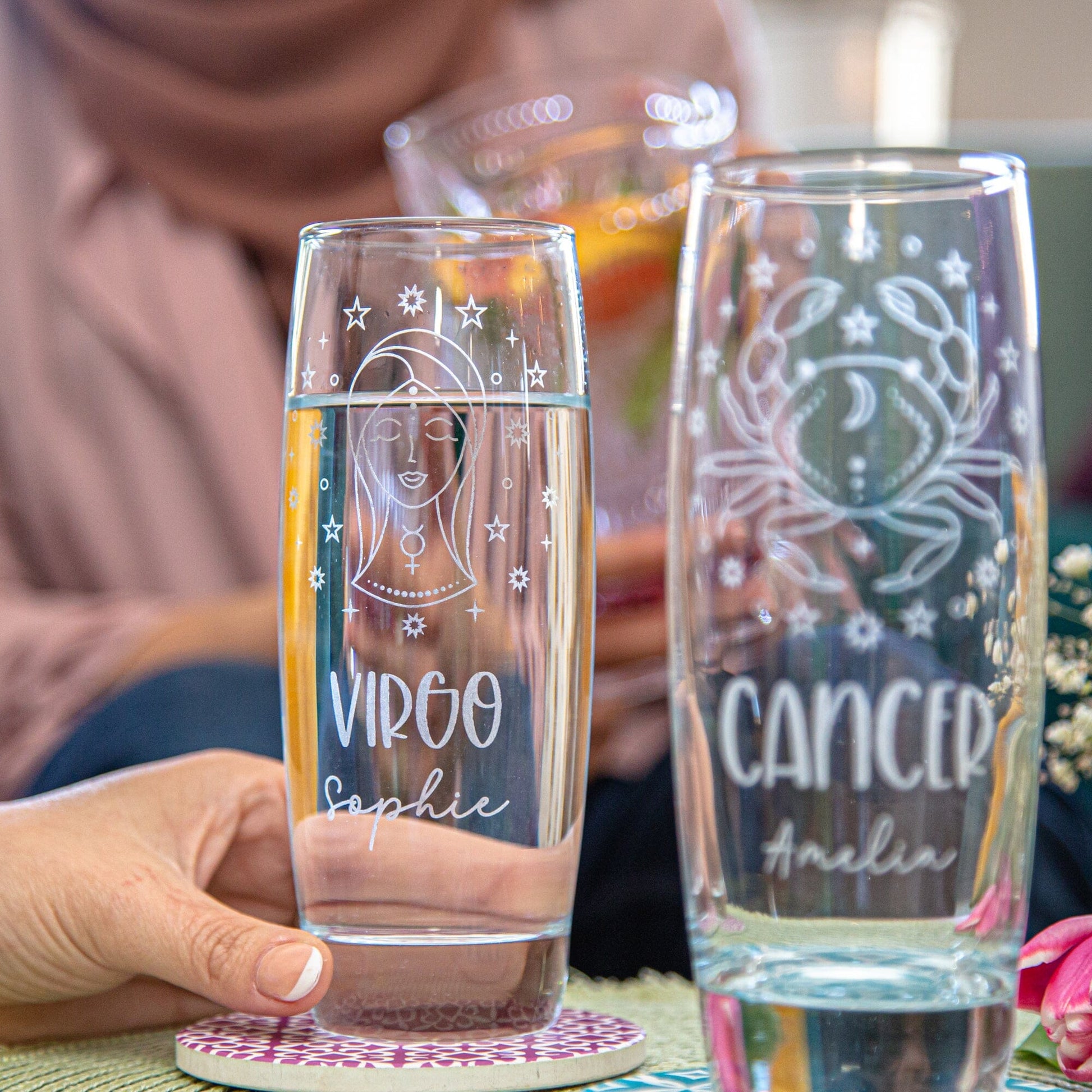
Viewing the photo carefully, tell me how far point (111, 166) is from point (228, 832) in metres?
0.96

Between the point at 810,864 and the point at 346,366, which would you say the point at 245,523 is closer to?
the point at 346,366

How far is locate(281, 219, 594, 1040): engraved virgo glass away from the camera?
1.20 feet

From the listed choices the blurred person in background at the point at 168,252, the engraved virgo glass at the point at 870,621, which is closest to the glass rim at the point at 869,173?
the engraved virgo glass at the point at 870,621

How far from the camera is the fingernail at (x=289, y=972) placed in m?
0.37

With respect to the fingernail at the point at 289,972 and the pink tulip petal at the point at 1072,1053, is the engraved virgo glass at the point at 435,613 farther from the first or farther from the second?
the pink tulip petal at the point at 1072,1053

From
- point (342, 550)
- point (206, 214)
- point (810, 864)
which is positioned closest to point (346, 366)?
point (342, 550)

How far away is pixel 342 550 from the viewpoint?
0.37 meters

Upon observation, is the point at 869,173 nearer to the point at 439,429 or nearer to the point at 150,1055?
the point at 439,429

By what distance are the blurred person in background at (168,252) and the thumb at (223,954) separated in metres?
0.57

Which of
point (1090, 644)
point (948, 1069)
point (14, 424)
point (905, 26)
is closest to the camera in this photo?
point (948, 1069)

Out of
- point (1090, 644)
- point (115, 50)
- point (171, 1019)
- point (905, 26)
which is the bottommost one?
point (171, 1019)

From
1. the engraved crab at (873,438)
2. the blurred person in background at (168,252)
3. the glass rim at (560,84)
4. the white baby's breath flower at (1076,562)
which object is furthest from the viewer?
the blurred person in background at (168,252)

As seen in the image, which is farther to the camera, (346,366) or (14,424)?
(14,424)

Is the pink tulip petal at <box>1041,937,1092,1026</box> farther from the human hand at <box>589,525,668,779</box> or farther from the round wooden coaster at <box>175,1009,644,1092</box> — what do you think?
the human hand at <box>589,525,668,779</box>
